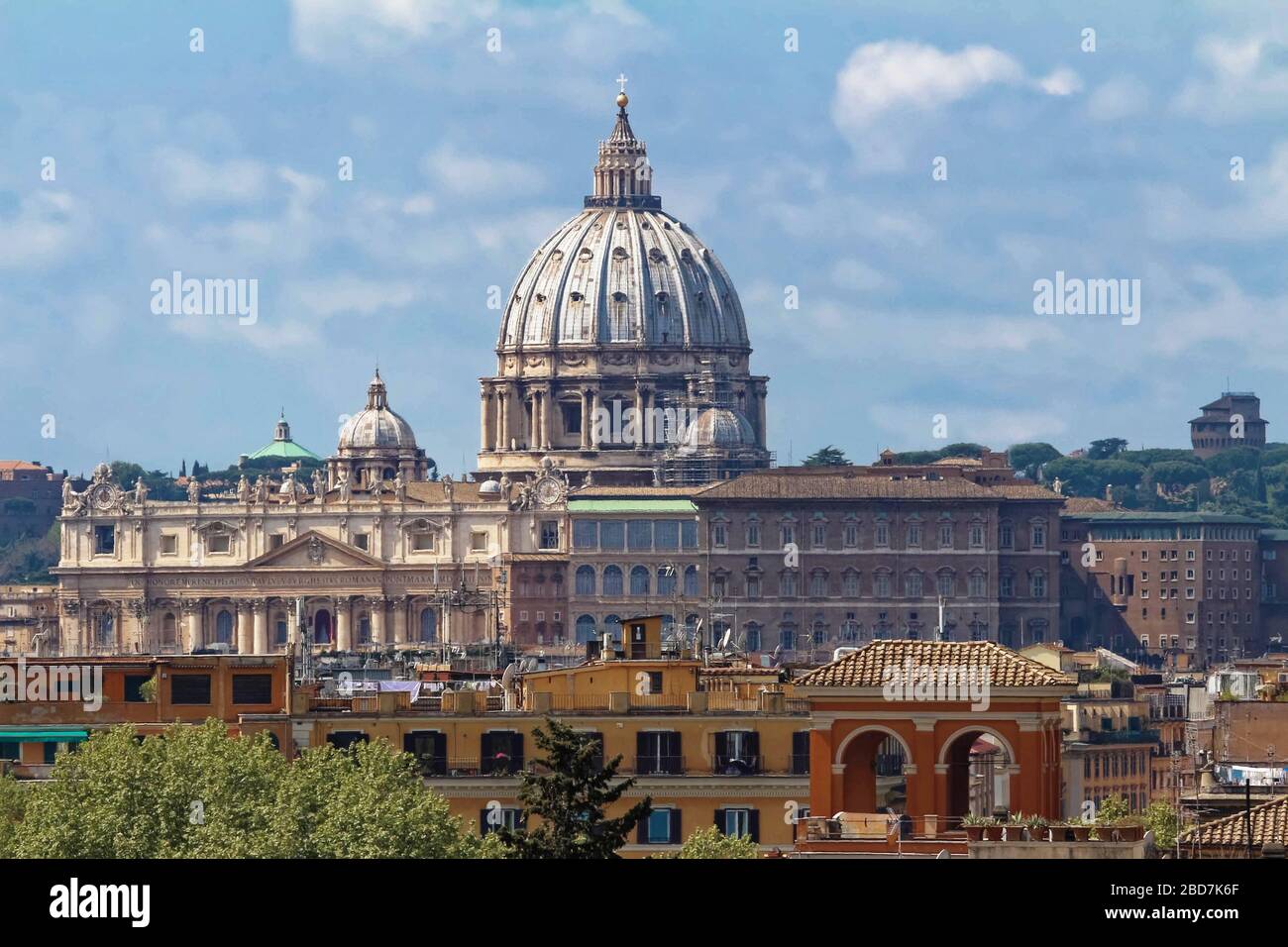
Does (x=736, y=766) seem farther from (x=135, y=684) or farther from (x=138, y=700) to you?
Answer: (x=135, y=684)

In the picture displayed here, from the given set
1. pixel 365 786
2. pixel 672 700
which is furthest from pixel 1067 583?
pixel 365 786

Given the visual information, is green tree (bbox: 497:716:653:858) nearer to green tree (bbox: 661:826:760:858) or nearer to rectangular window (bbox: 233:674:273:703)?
green tree (bbox: 661:826:760:858)

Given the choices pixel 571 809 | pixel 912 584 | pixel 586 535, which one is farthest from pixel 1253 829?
pixel 586 535

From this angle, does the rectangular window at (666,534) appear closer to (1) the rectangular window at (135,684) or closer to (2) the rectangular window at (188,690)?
(1) the rectangular window at (135,684)

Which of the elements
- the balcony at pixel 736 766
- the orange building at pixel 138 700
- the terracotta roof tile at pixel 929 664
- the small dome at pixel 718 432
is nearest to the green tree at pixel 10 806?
the orange building at pixel 138 700

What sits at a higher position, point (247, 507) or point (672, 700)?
point (247, 507)
